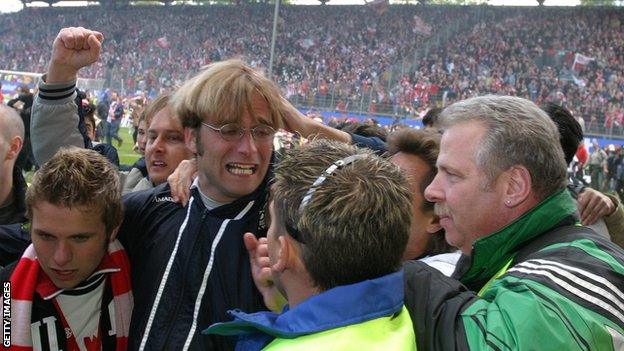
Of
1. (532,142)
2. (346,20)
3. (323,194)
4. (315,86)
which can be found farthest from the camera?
(346,20)

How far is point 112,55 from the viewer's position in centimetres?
4522

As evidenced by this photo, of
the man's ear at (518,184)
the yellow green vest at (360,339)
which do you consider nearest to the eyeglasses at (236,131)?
the man's ear at (518,184)

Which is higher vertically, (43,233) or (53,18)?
(43,233)

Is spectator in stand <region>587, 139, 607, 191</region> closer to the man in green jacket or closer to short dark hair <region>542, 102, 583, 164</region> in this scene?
short dark hair <region>542, 102, 583, 164</region>

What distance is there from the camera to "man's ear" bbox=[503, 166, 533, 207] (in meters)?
2.04

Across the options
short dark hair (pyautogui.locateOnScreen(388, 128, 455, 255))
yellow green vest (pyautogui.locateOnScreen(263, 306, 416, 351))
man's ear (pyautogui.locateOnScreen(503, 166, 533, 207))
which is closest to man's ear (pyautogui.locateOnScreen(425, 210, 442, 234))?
short dark hair (pyautogui.locateOnScreen(388, 128, 455, 255))

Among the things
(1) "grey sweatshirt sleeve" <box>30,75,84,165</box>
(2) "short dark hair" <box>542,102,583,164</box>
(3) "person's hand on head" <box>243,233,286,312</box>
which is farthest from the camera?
(2) "short dark hair" <box>542,102,583,164</box>

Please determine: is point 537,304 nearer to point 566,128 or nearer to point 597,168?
point 566,128

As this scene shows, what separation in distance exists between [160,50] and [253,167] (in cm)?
4288

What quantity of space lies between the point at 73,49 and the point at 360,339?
1592 mm

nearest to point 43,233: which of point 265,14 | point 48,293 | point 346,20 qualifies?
point 48,293

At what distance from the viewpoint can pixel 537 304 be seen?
1.54 metres

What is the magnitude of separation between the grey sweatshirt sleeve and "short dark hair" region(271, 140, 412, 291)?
132cm

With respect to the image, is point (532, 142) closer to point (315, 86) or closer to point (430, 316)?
point (430, 316)
